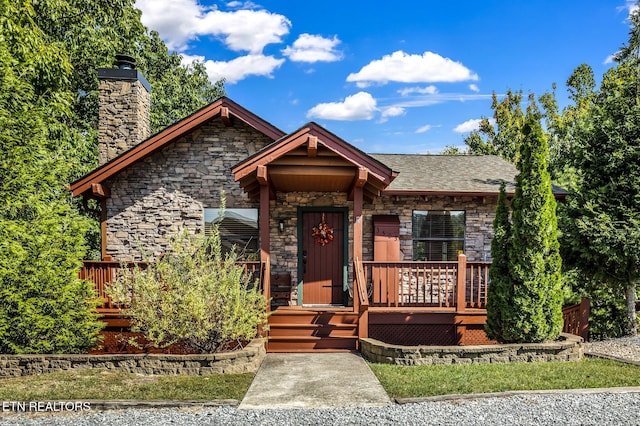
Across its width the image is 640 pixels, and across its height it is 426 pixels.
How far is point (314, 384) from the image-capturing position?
19.9ft

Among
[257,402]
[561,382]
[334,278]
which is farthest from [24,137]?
[561,382]

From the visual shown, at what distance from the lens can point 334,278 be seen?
1002 cm

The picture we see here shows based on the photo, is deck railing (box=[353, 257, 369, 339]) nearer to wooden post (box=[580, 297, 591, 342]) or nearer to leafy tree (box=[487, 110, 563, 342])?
leafy tree (box=[487, 110, 563, 342])

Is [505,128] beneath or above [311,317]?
above

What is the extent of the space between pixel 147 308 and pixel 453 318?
5814 millimetres

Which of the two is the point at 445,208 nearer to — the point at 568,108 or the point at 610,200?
the point at 610,200

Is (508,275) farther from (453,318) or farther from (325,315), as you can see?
(325,315)

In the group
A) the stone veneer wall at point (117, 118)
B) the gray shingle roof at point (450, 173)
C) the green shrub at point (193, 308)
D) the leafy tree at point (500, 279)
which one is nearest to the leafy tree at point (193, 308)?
the green shrub at point (193, 308)

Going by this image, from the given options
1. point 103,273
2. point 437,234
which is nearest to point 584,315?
point 437,234

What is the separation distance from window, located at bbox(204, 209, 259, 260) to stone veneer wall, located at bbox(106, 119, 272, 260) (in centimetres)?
15

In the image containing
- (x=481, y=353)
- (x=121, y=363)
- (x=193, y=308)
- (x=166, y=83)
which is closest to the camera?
(x=121, y=363)

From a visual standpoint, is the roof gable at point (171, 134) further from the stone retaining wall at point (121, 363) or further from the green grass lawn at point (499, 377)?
the green grass lawn at point (499, 377)

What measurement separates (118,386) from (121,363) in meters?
0.74

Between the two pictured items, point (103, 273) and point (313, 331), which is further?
point (103, 273)
